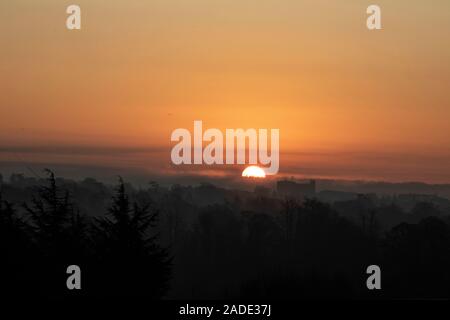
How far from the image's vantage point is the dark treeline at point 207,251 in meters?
33.8

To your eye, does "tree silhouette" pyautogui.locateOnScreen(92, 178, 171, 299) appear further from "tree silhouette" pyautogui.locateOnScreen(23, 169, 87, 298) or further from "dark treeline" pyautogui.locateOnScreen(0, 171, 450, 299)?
"tree silhouette" pyautogui.locateOnScreen(23, 169, 87, 298)

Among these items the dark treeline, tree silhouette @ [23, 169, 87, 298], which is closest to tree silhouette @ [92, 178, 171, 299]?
the dark treeline

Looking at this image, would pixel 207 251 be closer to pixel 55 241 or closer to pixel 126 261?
pixel 55 241

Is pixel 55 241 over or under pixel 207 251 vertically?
over

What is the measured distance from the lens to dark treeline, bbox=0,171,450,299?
3375cm

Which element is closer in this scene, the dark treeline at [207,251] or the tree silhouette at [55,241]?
the tree silhouette at [55,241]

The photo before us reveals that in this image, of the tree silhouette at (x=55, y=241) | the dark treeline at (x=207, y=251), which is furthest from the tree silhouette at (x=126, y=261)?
the tree silhouette at (x=55, y=241)

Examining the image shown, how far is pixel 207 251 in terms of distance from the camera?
104 m

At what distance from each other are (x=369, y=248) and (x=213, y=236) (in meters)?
25.0

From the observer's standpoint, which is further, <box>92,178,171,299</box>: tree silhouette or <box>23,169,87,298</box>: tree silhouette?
<box>92,178,171,299</box>: tree silhouette

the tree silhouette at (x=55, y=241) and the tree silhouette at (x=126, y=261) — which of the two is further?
the tree silhouette at (x=126, y=261)

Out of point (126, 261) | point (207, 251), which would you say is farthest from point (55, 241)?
point (207, 251)

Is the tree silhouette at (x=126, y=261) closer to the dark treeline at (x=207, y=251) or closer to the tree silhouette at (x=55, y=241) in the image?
the dark treeline at (x=207, y=251)
